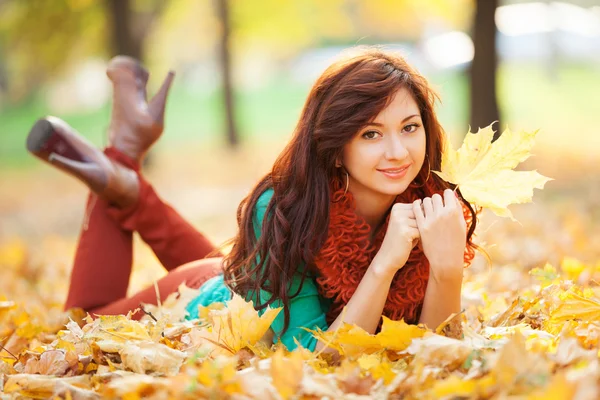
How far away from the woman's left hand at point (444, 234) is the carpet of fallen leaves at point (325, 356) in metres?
0.16

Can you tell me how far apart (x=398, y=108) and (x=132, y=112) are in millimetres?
1664

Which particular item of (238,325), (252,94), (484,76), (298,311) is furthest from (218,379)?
(252,94)

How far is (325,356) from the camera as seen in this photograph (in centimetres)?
200

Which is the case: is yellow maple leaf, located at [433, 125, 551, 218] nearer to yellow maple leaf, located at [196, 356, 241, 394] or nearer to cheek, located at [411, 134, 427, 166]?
cheek, located at [411, 134, 427, 166]

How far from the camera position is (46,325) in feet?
9.21

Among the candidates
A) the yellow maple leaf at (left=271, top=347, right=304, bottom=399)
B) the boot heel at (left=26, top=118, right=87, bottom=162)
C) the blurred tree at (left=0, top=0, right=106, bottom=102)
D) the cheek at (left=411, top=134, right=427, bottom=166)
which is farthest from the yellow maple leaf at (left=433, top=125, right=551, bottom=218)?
the blurred tree at (left=0, top=0, right=106, bottom=102)

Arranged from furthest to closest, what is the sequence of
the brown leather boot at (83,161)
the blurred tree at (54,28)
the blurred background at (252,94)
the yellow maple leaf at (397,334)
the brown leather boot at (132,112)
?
the blurred tree at (54,28) → the blurred background at (252,94) → the brown leather boot at (132,112) → the brown leather boot at (83,161) → the yellow maple leaf at (397,334)

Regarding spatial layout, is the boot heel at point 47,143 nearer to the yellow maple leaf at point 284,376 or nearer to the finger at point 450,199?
the finger at point 450,199

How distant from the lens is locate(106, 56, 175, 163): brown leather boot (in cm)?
335

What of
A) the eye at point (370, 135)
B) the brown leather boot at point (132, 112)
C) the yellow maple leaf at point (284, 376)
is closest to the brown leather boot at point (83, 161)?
the brown leather boot at point (132, 112)

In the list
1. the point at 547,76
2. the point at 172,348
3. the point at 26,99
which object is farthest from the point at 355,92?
the point at 26,99

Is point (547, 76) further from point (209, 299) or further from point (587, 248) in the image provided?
point (209, 299)

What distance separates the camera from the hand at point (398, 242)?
6.66ft

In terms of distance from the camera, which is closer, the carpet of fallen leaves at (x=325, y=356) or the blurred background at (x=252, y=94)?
the carpet of fallen leaves at (x=325, y=356)
